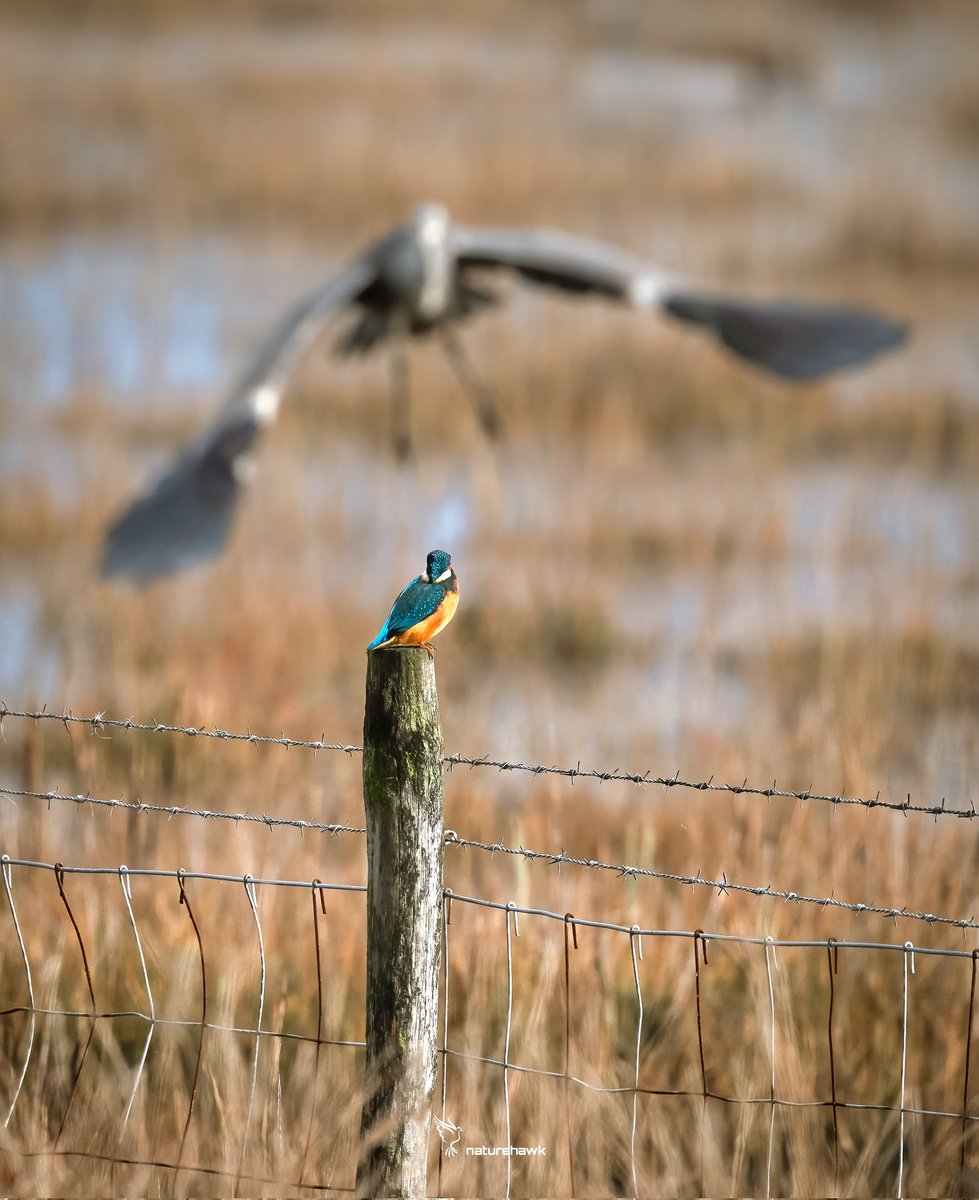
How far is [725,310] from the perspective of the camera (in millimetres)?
5355

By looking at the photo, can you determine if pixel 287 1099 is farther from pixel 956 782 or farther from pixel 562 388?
pixel 562 388

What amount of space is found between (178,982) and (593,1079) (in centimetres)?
69

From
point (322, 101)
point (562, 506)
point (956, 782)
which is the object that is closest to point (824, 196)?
point (322, 101)

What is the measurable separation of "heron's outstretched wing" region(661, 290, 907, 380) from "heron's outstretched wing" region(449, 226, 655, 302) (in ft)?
0.62

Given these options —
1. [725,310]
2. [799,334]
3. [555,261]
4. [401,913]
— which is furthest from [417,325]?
[401,913]

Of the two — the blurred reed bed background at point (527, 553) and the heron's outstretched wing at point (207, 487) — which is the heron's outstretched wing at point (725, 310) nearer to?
the heron's outstretched wing at point (207, 487)

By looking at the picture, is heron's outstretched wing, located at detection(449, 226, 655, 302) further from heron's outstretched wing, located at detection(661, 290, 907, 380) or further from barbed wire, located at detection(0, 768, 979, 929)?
barbed wire, located at detection(0, 768, 979, 929)

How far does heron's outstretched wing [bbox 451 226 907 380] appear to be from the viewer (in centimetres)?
516

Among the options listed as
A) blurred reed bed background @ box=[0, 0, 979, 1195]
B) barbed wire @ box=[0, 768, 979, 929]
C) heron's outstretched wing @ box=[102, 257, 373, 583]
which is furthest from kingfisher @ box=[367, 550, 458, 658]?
heron's outstretched wing @ box=[102, 257, 373, 583]

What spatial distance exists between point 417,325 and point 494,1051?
367cm

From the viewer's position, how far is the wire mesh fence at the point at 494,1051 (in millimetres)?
2205

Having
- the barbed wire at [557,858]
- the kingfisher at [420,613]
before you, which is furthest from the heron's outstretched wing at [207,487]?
the kingfisher at [420,613]

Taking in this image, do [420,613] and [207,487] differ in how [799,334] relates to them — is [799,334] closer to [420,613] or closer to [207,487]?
[207,487]

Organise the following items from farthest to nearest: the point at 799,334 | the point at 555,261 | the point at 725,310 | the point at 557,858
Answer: the point at 555,261 < the point at 725,310 < the point at 799,334 < the point at 557,858
